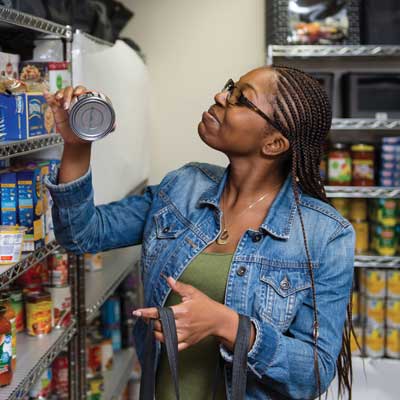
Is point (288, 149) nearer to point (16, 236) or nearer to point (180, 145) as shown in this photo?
point (16, 236)

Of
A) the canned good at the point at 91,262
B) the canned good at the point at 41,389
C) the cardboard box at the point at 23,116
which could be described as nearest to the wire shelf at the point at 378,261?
the canned good at the point at 91,262

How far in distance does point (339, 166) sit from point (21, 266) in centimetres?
214

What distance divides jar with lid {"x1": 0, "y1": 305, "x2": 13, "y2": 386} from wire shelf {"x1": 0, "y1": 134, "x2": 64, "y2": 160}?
433 millimetres

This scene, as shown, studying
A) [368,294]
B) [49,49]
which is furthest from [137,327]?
[368,294]

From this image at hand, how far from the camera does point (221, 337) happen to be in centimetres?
127

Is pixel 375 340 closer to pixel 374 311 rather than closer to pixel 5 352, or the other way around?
pixel 374 311

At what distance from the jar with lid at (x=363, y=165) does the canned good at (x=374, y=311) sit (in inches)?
24.9

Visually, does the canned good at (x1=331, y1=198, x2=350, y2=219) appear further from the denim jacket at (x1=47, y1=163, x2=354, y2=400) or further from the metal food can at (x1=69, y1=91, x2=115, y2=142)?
the metal food can at (x1=69, y1=91, x2=115, y2=142)

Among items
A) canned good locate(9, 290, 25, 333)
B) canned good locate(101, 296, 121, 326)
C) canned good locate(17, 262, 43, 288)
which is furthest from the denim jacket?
canned good locate(101, 296, 121, 326)

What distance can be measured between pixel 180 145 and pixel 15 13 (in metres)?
2.20

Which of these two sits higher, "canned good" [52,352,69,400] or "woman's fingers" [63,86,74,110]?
"woman's fingers" [63,86,74,110]

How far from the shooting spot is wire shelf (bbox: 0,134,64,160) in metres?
1.58

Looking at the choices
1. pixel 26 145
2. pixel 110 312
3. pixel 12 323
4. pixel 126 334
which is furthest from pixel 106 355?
pixel 26 145

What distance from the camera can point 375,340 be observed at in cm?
359
